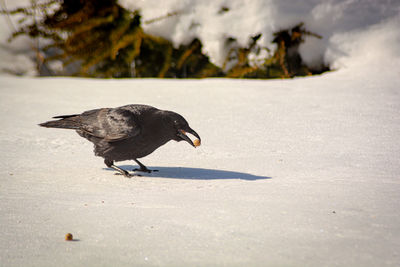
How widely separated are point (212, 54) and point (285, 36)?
5.49 feet

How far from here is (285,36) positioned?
9664 mm

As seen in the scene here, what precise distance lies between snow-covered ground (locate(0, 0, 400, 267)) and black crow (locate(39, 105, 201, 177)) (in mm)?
255

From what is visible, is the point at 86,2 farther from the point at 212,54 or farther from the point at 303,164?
the point at 303,164

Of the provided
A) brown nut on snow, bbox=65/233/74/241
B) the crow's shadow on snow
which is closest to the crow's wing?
the crow's shadow on snow

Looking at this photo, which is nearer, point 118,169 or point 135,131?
point 135,131

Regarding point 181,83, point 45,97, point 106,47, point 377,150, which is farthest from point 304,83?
point 106,47

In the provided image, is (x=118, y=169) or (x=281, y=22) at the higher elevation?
(x=281, y=22)

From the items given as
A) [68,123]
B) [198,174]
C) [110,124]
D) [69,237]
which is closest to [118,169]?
[110,124]

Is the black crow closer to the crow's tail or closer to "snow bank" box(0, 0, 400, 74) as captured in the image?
the crow's tail

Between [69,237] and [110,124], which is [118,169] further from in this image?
[69,237]

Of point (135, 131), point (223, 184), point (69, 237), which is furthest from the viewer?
Result: point (135, 131)

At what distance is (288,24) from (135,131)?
663cm

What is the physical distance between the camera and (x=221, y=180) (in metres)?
3.65

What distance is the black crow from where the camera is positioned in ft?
12.5
